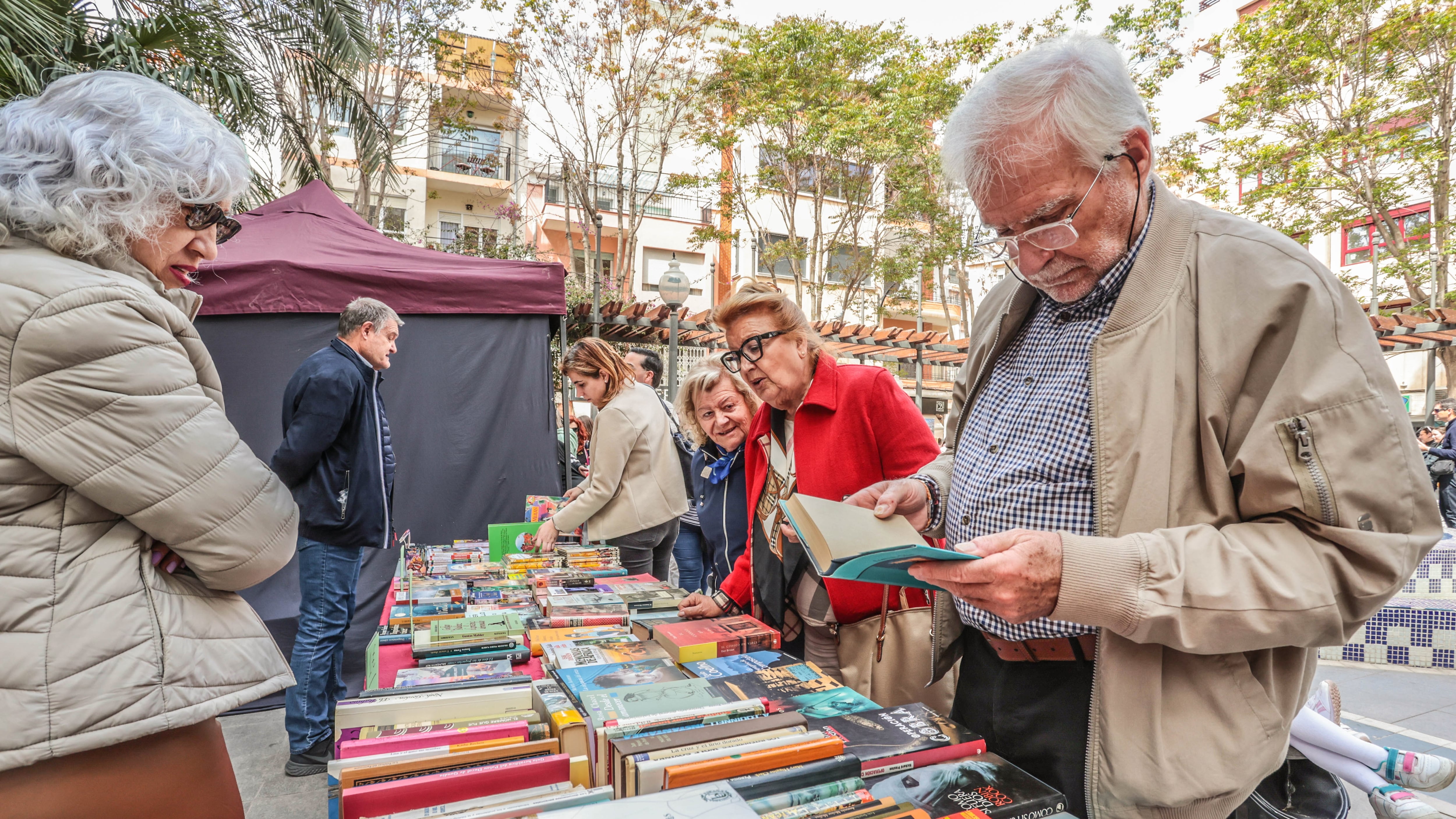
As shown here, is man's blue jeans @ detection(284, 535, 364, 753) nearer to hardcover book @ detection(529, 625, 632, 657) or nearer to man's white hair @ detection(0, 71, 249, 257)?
hardcover book @ detection(529, 625, 632, 657)

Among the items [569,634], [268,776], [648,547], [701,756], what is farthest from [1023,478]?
[268,776]

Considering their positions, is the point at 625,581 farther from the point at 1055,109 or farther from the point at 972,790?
the point at 1055,109

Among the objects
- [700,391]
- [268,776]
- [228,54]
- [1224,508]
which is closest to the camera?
[1224,508]

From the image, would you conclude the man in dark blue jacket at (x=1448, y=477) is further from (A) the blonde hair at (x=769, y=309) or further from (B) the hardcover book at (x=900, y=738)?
(B) the hardcover book at (x=900, y=738)

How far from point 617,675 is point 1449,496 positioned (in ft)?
32.8

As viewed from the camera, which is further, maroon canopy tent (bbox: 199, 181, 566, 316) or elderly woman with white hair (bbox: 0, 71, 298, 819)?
maroon canopy tent (bbox: 199, 181, 566, 316)

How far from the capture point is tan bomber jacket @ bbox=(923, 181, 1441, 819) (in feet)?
3.00

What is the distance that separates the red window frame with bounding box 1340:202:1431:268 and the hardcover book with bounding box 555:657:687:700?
58.3ft

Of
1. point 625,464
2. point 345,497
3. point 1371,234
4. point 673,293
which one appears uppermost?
point 1371,234

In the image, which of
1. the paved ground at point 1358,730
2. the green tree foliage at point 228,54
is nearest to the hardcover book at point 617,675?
the paved ground at point 1358,730

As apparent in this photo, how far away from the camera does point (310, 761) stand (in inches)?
121

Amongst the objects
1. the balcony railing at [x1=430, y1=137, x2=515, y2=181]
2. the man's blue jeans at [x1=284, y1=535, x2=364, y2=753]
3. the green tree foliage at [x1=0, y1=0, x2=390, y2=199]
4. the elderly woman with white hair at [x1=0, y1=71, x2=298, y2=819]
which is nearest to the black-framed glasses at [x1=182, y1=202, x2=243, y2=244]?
the elderly woman with white hair at [x1=0, y1=71, x2=298, y2=819]

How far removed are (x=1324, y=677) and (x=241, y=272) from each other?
6.53 metres

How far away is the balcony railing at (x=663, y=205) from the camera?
18.8 meters
